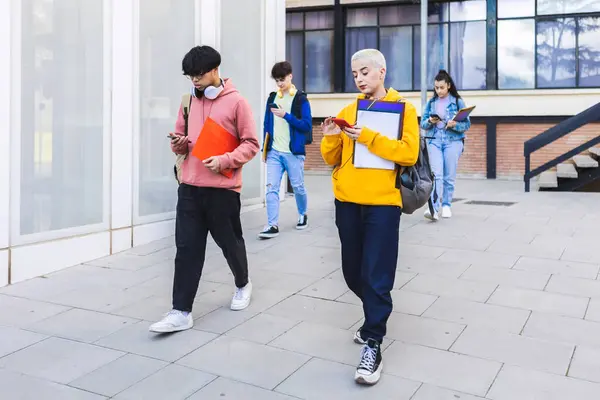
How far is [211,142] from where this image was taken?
4.23m

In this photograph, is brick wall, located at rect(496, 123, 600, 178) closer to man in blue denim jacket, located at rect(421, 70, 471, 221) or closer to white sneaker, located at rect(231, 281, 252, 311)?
man in blue denim jacket, located at rect(421, 70, 471, 221)

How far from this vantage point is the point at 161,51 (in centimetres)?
727

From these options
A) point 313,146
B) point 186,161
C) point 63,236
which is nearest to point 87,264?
point 63,236

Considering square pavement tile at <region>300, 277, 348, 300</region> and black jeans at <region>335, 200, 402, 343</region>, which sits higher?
black jeans at <region>335, 200, 402, 343</region>

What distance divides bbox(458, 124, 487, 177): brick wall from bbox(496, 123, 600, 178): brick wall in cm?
36

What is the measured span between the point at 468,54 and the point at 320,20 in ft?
14.1

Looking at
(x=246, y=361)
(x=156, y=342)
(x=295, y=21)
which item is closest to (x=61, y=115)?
(x=156, y=342)

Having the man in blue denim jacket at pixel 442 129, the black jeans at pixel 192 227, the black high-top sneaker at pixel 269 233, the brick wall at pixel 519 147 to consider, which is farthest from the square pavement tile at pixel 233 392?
the brick wall at pixel 519 147

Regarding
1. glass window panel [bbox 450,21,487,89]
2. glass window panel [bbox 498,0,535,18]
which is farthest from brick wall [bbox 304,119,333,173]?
glass window panel [bbox 498,0,535,18]

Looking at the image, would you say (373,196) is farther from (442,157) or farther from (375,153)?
(442,157)

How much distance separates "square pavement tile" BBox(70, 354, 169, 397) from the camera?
331 centimetres

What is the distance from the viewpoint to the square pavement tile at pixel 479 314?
4.36 m

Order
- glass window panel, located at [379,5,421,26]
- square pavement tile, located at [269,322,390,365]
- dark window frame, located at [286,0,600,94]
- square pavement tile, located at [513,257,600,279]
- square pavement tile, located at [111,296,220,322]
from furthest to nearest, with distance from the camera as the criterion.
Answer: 1. glass window panel, located at [379,5,421,26]
2. dark window frame, located at [286,0,600,94]
3. square pavement tile, located at [513,257,600,279]
4. square pavement tile, located at [111,296,220,322]
5. square pavement tile, located at [269,322,390,365]

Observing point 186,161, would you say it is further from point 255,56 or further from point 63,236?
point 255,56
